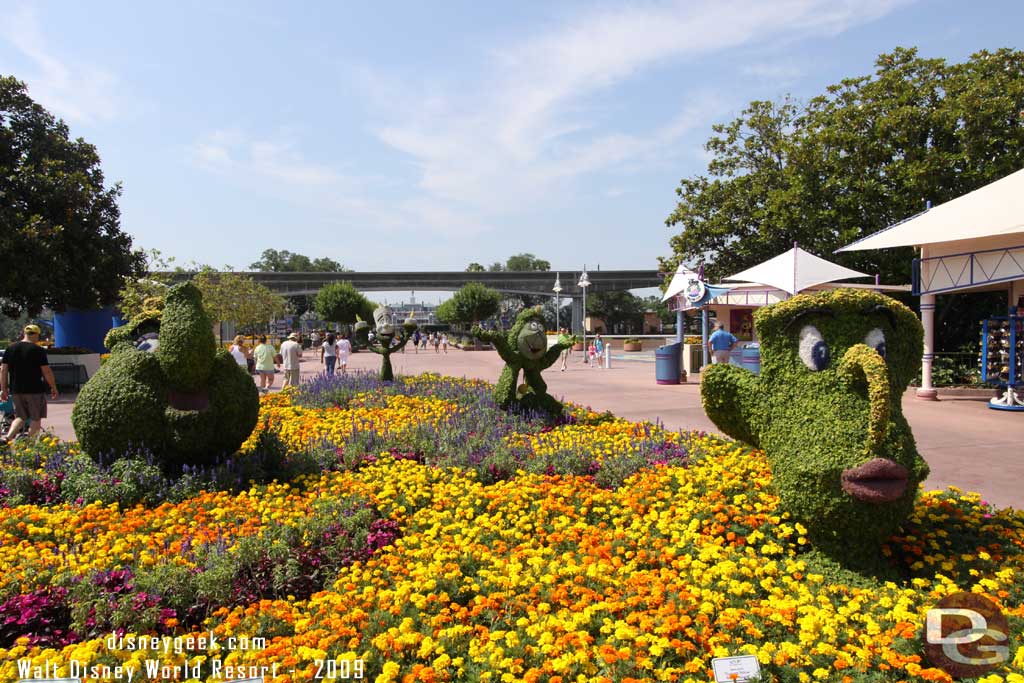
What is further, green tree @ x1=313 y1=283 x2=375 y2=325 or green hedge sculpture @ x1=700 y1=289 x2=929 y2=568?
green tree @ x1=313 y1=283 x2=375 y2=325

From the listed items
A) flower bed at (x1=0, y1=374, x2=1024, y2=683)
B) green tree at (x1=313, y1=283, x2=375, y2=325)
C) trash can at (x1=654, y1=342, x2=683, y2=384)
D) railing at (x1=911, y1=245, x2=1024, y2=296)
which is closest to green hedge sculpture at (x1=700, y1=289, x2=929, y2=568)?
flower bed at (x1=0, y1=374, x2=1024, y2=683)

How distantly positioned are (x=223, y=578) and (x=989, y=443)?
30.2ft

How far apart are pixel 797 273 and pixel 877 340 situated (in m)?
11.8

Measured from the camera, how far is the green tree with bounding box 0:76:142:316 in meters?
14.6

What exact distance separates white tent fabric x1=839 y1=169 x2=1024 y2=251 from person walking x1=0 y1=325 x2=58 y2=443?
14709mm

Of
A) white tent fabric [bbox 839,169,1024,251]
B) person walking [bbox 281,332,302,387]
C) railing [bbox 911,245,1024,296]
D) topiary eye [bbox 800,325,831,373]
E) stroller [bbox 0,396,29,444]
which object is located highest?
white tent fabric [bbox 839,169,1024,251]

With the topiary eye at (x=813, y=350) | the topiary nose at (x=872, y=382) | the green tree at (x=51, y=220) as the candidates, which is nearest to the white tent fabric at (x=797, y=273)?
the topiary eye at (x=813, y=350)

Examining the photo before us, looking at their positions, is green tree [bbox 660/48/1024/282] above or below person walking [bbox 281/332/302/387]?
above

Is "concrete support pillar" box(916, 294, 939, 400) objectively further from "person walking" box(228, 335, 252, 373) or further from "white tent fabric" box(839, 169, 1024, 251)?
"person walking" box(228, 335, 252, 373)

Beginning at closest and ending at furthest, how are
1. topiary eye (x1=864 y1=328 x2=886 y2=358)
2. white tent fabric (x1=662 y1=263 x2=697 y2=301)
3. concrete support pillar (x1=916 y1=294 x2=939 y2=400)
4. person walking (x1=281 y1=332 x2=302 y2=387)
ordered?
1. topiary eye (x1=864 y1=328 x2=886 y2=358)
2. concrete support pillar (x1=916 y1=294 x2=939 y2=400)
3. person walking (x1=281 y1=332 x2=302 y2=387)
4. white tent fabric (x1=662 y1=263 x2=697 y2=301)

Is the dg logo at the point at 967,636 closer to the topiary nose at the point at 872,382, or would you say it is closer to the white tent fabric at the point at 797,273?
the topiary nose at the point at 872,382

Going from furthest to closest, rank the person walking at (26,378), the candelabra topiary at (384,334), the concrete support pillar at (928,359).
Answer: the candelabra topiary at (384,334) → the concrete support pillar at (928,359) → the person walking at (26,378)

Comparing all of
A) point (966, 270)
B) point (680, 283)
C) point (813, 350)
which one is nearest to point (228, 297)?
point (680, 283)

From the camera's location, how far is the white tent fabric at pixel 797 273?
48.3 ft
